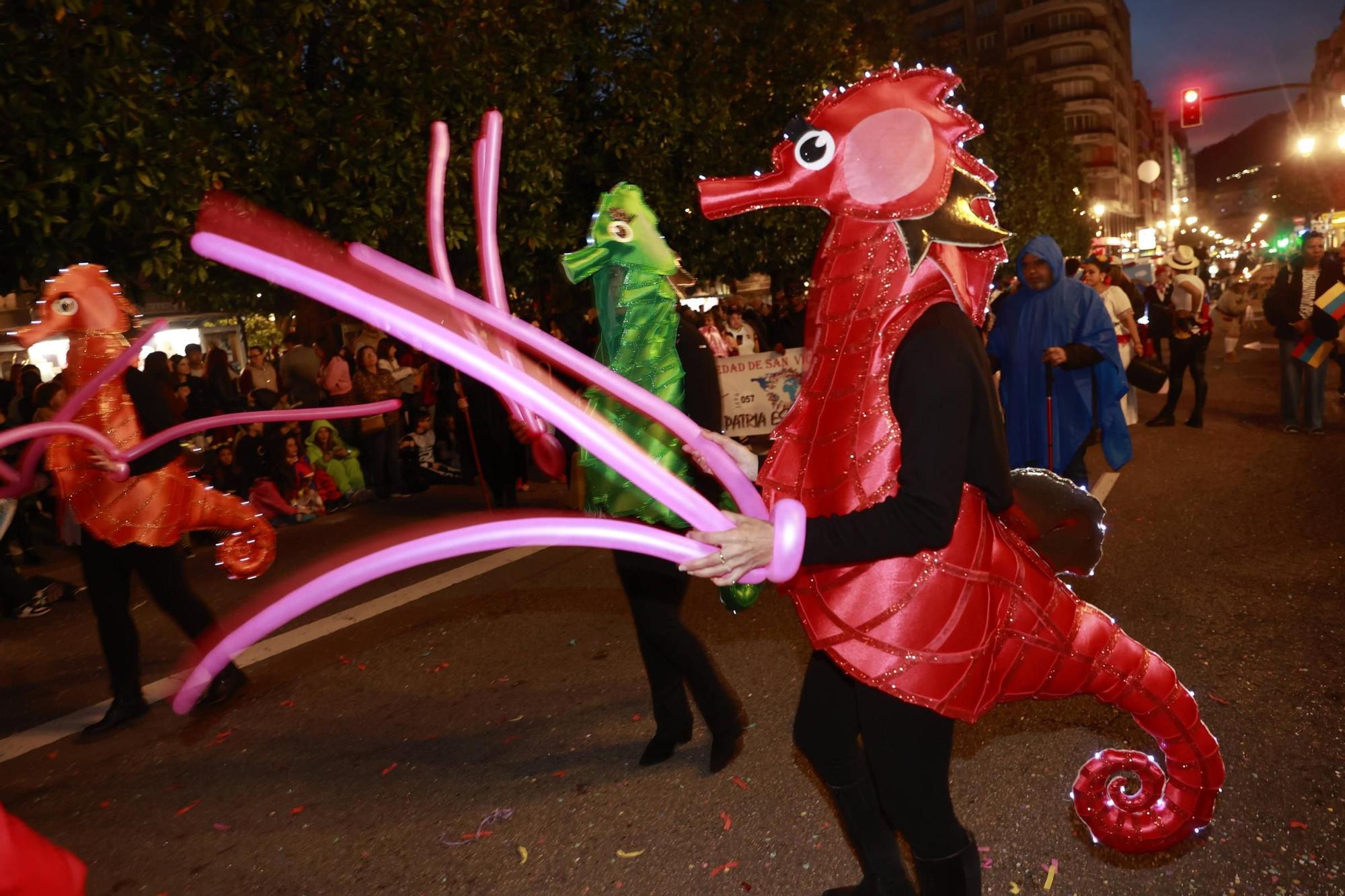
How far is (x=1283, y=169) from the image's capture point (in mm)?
68312

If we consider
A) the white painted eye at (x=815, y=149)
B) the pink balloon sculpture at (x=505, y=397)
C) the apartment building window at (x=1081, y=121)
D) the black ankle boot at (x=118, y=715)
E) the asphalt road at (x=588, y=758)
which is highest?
the apartment building window at (x=1081, y=121)

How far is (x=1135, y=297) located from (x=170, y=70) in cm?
1029

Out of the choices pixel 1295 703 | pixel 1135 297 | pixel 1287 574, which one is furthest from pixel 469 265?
pixel 1295 703

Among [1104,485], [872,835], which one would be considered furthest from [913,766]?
[1104,485]

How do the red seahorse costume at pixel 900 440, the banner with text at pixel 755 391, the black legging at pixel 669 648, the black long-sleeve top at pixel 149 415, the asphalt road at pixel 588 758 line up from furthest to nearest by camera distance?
the banner with text at pixel 755 391 → the black long-sleeve top at pixel 149 415 → the black legging at pixel 669 648 → the asphalt road at pixel 588 758 → the red seahorse costume at pixel 900 440

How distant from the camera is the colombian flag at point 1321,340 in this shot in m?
9.15

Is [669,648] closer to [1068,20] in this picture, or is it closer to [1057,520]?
[1057,520]

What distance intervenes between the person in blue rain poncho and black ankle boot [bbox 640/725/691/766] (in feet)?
9.64

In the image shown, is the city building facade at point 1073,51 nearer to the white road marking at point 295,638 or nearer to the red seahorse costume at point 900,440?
the white road marking at point 295,638

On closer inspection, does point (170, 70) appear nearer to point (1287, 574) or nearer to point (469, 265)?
point (469, 265)

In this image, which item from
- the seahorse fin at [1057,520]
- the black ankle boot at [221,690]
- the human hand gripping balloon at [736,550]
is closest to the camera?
the human hand gripping balloon at [736,550]

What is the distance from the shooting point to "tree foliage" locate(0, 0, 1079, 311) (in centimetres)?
742

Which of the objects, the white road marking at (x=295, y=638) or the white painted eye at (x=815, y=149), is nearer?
the white painted eye at (x=815, y=149)

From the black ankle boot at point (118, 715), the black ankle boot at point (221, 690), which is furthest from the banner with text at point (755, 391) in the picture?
the black ankle boot at point (118, 715)
